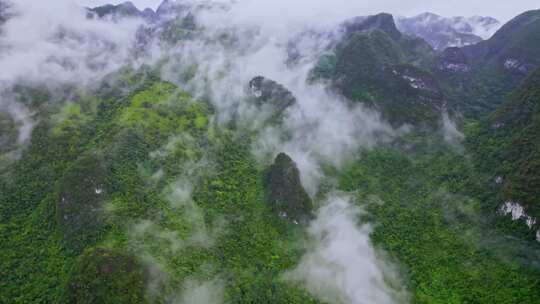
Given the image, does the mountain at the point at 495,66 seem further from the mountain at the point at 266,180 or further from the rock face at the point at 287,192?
the rock face at the point at 287,192

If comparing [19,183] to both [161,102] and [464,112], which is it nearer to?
[161,102]

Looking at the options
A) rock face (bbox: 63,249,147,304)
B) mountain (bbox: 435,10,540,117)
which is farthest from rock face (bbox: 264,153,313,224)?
mountain (bbox: 435,10,540,117)

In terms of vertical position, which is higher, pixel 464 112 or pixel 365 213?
pixel 464 112

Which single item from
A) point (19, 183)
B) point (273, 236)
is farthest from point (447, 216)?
point (19, 183)

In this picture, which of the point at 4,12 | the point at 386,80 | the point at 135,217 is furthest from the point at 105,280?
the point at 4,12

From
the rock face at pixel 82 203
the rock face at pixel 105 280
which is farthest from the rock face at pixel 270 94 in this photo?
the rock face at pixel 105 280

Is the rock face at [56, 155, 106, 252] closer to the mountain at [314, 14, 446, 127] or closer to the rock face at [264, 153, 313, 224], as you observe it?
the rock face at [264, 153, 313, 224]
